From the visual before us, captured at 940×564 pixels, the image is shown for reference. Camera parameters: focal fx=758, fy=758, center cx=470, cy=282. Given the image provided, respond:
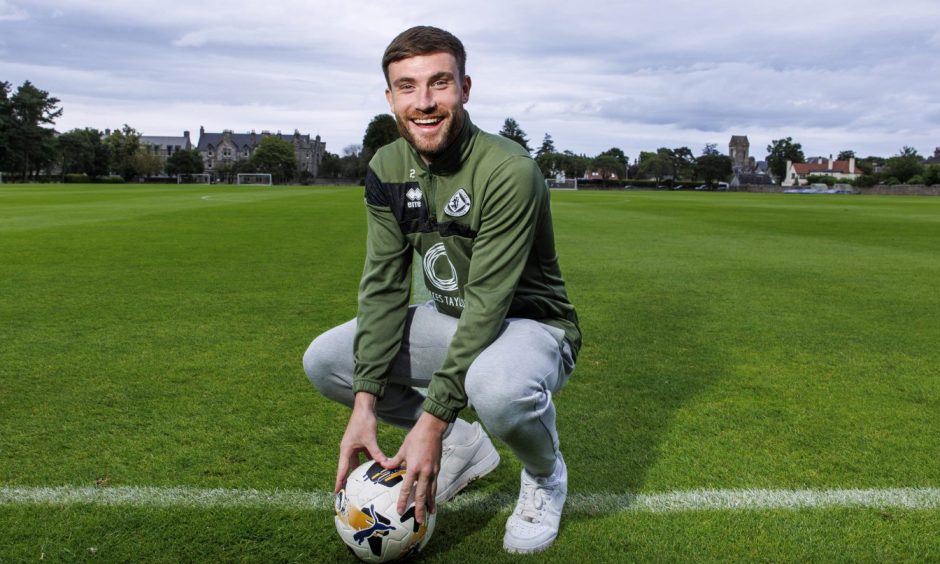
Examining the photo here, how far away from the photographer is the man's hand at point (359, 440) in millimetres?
A: 2877

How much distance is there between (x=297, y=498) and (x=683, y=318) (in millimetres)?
4989

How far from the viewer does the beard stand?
2.92 meters

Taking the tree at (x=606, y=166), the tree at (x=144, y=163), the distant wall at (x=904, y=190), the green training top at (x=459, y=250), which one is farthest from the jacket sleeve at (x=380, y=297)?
the tree at (x=606, y=166)

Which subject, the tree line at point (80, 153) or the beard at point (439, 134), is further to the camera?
the tree line at point (80, 153)

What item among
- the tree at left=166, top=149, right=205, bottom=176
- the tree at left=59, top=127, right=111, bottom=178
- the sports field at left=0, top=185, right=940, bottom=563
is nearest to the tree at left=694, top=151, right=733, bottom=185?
the tree at left=166, top=149, right=205, bottom=176

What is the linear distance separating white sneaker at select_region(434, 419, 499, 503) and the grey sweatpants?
0.22 metres

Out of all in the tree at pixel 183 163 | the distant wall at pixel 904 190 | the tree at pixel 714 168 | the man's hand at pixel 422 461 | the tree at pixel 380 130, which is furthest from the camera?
the tree at pixel 714 168

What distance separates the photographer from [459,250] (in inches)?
121

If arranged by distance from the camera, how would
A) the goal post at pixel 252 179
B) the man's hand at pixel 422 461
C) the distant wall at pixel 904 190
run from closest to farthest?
the man's hand at pixel 422 461, the distant wall at pixel 904 190, the goal post at pixel 252 179

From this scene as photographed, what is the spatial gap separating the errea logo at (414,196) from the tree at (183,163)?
127m

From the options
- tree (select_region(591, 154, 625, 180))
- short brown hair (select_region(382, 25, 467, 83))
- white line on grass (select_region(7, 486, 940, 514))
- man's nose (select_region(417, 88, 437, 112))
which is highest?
tree (select_region(591, 154, 625, 180))

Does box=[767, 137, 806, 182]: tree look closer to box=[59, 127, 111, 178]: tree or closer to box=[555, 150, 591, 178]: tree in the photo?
box=[555, 150, 591, 178]: tree

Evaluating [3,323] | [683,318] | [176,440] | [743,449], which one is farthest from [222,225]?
[743,449]

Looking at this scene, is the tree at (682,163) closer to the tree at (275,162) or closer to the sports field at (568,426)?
the tree at (275,162)
